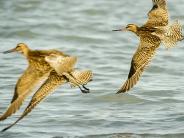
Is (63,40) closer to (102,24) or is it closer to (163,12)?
(102,24)

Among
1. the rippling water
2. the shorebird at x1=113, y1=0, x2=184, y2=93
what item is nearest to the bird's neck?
the rippling water

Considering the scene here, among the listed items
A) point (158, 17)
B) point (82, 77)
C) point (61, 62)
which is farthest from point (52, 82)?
point (158, 17)

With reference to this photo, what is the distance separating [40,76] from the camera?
9.03 meters

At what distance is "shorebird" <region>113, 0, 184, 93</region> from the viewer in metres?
9.97

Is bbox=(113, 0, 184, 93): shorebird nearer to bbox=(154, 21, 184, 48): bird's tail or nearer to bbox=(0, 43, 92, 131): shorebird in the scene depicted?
bbox=(154, 21, 184, 48): bird's tail

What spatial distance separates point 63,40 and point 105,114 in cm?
560

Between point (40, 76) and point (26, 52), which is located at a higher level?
point (26, 52)

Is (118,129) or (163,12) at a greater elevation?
(163,12)

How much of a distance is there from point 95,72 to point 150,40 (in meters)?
4.56

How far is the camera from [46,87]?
30.9 feet

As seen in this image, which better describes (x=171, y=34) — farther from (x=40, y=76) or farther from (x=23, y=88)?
(x=23, y=88)

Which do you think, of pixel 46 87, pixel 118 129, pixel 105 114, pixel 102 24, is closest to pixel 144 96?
pixel 105 114

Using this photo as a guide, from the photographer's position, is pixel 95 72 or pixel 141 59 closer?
pixel 141 59

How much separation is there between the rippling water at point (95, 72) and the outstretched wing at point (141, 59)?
0.69 metres
